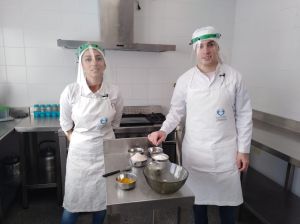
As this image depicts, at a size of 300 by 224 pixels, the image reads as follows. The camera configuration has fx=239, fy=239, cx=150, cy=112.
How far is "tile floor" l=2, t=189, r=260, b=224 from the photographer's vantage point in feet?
5.59

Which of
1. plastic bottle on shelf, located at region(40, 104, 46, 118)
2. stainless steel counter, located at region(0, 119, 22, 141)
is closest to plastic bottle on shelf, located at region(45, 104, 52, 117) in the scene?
plastic bottle on shelf, located at region(40, 104, 46, 118)

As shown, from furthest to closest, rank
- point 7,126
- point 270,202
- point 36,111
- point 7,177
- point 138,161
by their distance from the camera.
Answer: point 36,111, point 7,177, point 7,126, point 270,202, point 138,161

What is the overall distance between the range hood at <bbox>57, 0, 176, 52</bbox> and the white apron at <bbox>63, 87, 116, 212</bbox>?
71 centimetres

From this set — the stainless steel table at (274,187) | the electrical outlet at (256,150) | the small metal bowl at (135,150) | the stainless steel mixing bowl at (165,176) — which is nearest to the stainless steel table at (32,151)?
the small metal bowl at (135,150)

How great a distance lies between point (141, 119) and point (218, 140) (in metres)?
0.93

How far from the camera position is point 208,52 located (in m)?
1.22

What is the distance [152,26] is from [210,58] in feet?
3.63

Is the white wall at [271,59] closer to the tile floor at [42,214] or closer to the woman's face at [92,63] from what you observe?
the tile floor at [42,214]

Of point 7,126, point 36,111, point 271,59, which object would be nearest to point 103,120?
point 7,126

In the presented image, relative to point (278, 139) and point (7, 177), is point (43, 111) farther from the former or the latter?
point (278, 139)

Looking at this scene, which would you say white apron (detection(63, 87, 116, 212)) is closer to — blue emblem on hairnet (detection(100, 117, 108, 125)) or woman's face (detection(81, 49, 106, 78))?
blue emblem on hairnet (detection(100, 117, 108, 125))

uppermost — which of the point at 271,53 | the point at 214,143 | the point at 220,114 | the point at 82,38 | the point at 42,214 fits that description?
the point at 82,38

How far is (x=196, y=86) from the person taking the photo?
1.29 metres

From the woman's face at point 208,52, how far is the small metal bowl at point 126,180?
72cm
